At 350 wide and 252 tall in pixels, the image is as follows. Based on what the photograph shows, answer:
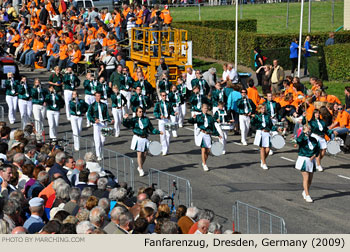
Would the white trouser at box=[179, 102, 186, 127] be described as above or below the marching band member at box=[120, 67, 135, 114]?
below

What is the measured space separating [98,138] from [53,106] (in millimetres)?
2333

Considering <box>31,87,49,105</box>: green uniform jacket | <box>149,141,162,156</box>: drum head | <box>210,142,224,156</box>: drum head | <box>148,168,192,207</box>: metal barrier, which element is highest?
<box>31,87,49,105</box>: green uniform jacket

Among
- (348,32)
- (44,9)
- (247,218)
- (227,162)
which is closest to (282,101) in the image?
(227,162)

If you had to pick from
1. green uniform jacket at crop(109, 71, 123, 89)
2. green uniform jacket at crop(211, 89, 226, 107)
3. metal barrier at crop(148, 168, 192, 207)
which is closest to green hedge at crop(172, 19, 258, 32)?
green uniform jacket at crop(109, 71, 123, 89)

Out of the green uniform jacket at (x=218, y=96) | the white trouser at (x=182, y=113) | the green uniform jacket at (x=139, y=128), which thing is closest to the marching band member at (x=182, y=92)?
the white trouser at (x=182, y=113)

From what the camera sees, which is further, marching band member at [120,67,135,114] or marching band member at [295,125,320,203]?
marching band member at [120,67,135,114]

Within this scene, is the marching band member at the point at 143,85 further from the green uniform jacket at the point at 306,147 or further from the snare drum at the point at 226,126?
the green uniform jacket at the point at 306,147

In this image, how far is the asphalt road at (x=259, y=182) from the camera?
55.1ft

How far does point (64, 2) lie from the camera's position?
43.6 meters

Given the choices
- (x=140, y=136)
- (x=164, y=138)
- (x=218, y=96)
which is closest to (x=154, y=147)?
(x=140, y=136)

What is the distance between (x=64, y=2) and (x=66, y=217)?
33.4 m

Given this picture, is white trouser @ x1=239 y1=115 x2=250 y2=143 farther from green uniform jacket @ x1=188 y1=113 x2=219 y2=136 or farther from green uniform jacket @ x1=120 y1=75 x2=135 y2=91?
green uniform jacket @ x1=120 y1=75 x2=135 y2=91

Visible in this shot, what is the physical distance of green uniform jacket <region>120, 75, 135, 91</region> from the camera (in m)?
26.1

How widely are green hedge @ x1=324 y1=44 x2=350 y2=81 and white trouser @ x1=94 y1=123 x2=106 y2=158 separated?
43.4 ft
